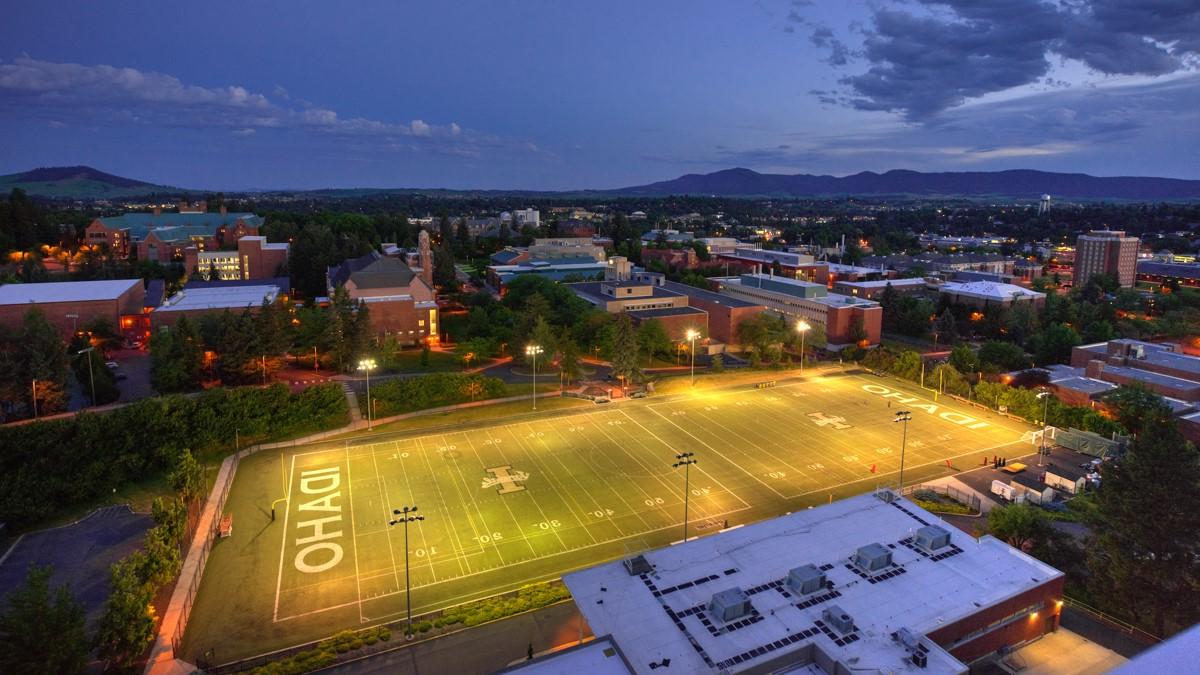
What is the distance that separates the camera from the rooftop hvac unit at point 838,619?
19.4 m

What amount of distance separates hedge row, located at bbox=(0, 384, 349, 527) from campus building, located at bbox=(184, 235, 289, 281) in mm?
53460

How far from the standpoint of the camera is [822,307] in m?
71.8

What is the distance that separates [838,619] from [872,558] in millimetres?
3769

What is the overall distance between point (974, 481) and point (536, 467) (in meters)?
23.4

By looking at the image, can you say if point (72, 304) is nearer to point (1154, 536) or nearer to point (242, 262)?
point (242, 262)

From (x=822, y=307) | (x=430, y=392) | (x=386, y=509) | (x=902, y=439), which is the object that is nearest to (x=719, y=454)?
(x=902, y=439)

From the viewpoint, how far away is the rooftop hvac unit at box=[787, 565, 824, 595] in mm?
21172

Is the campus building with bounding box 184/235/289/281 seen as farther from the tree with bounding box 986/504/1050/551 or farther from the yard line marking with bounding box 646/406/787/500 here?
the tree with bounding box 986/504/1050/551

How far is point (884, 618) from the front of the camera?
20.1 metres

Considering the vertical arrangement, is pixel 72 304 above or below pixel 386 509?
above

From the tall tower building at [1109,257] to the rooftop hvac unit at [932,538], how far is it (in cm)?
9755

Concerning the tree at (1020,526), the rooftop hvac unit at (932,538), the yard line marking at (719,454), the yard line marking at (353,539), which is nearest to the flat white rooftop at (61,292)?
the yard line marking at (353,539)

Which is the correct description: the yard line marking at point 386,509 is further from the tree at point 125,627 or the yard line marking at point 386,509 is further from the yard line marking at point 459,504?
the tree at point 125,627

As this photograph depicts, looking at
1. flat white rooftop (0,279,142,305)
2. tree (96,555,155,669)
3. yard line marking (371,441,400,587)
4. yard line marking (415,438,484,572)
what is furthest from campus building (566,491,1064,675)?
flat white rooftop (0,279,142,305)
